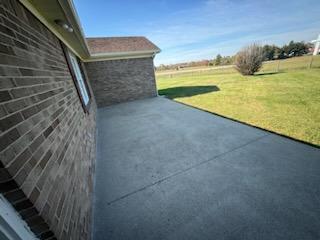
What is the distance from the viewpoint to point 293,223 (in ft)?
5.89

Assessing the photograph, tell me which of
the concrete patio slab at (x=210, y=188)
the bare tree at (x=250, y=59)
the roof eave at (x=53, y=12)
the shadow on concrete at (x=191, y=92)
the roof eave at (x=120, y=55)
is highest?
the roof eave at (x=53, y=12)

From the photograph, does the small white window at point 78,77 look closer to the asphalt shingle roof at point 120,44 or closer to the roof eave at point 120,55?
the roof eave at point 120,55

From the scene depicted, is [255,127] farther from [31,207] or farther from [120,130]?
[31,207]

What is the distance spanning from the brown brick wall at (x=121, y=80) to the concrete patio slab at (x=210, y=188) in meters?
6.06

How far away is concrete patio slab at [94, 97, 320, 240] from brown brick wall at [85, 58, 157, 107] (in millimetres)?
6057

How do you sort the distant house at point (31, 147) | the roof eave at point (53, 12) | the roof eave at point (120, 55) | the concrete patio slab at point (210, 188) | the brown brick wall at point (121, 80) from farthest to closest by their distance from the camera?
the brown brick wall at point (121, 80) → the roof eave at point (120, 55) → the roof eave at point (53, 12) → the concrete patio slab at point (210, 188) → the distant house at point (31, 147)

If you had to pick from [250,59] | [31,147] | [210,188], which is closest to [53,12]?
[31,147]

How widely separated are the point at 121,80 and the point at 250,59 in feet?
36.7

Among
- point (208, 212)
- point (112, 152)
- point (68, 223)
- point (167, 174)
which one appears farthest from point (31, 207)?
point (112, 152)

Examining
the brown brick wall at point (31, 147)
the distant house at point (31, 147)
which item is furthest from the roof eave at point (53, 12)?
the brown brick wall at point (31, 147)

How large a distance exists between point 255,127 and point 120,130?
407cm

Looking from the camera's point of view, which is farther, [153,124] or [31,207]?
[153,124]

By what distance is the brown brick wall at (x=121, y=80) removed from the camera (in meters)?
9.09

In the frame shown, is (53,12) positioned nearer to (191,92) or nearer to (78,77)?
(78,77)
